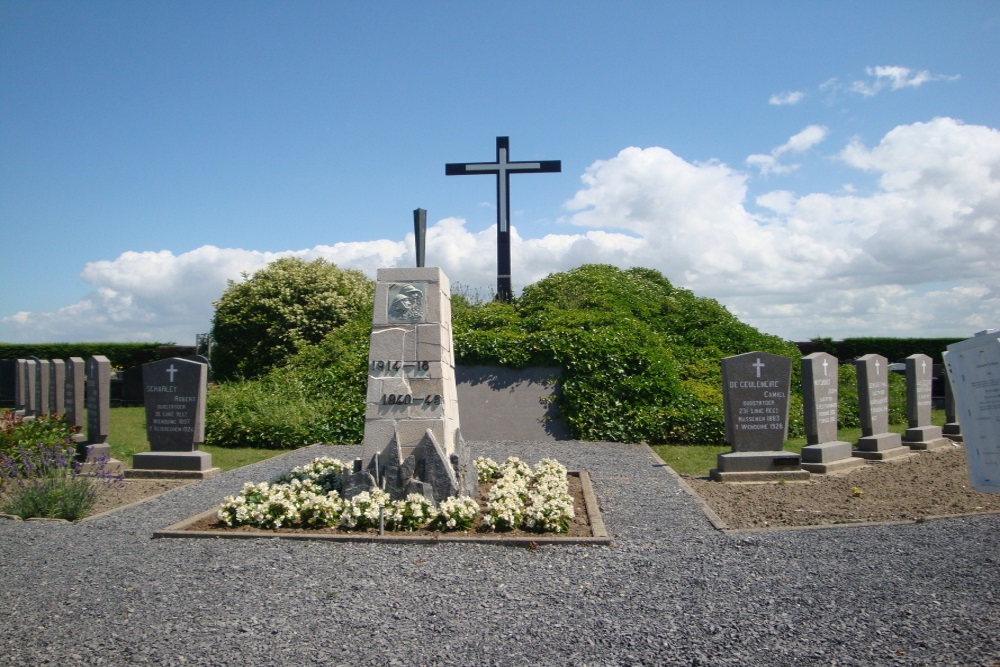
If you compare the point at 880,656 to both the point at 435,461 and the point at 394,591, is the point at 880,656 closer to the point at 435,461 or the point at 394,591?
the point at 394,591

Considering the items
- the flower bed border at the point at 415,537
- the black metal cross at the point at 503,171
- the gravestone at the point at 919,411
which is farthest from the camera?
the black metal cross at the point at 503,171

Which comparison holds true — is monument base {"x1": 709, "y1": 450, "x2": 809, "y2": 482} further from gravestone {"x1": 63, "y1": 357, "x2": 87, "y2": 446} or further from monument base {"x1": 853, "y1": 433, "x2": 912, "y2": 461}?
gravestone {"x1": 63, "y1": 357, "x2": 87, "y2": 446}

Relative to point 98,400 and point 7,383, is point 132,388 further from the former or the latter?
point 98,400

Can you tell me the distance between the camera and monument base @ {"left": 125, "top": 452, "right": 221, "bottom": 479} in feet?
33.1

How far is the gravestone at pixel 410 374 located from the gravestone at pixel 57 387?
1094 cm

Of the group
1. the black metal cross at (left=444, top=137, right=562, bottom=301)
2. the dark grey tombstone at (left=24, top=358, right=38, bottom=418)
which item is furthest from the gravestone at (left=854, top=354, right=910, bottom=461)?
the dark grey tombstone at (left=24, top=358, right=38, bottom=418)

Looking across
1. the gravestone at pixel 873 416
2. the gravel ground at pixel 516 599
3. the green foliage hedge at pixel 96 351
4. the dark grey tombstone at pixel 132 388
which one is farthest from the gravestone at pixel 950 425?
the green foliage hedge at pixel 96 351

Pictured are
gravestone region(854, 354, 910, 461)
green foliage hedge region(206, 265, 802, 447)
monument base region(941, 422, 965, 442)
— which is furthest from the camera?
monument base region(941, 422, 965, 442)

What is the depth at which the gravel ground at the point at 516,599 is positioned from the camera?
3.86 metres

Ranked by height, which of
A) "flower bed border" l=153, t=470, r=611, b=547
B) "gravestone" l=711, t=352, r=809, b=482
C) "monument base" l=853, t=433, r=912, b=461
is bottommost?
"flower bed border" l=153, t=470, r=611, b=547

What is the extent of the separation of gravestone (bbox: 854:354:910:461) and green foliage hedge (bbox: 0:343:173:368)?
21.1 metres

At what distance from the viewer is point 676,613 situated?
14.3 ft

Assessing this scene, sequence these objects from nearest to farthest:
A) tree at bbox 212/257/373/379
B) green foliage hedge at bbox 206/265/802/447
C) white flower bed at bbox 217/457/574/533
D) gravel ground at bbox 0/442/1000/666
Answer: gravel ground at bbox 0/442/1000/666 → white flower bed at bbox 217/457/574/533 → green foliage hedge at bbox 206/265/802/447 → tree at bbox 212/257/373/379

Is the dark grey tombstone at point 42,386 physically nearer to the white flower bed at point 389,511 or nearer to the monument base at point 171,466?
the monument base at point 171,466
